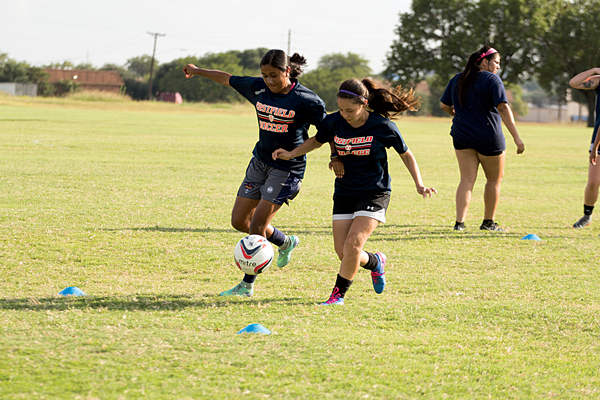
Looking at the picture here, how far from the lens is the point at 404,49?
6462 cm

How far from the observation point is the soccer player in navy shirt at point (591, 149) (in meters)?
8.05

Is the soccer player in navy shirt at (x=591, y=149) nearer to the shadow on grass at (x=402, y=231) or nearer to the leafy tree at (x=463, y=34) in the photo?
the shadow on grass at (x=402, y=231)

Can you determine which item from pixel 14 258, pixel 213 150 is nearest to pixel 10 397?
pixel 14 258

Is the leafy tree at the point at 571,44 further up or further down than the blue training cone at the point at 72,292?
further up

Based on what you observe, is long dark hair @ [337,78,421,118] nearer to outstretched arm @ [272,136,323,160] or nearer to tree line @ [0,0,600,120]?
outstretched arm @ [272,136,323,160]

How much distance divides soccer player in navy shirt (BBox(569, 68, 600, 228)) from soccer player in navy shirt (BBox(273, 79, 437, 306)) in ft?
13.2

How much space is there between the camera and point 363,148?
4977 mm

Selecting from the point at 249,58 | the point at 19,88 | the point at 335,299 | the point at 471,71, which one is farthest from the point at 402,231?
the point at 249,58

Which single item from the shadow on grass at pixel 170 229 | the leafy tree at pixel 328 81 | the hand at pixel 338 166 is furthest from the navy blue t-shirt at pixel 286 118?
the leafy tree at pixel 328 81

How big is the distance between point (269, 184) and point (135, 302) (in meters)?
1.55

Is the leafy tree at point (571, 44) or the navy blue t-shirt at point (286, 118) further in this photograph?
the leafy tree at point (571, 44)

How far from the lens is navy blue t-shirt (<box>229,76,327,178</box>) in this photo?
5332 millimetres

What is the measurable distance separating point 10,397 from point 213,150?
604 inches

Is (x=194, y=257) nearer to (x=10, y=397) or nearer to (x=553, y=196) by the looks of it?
(x=10, y=397)
